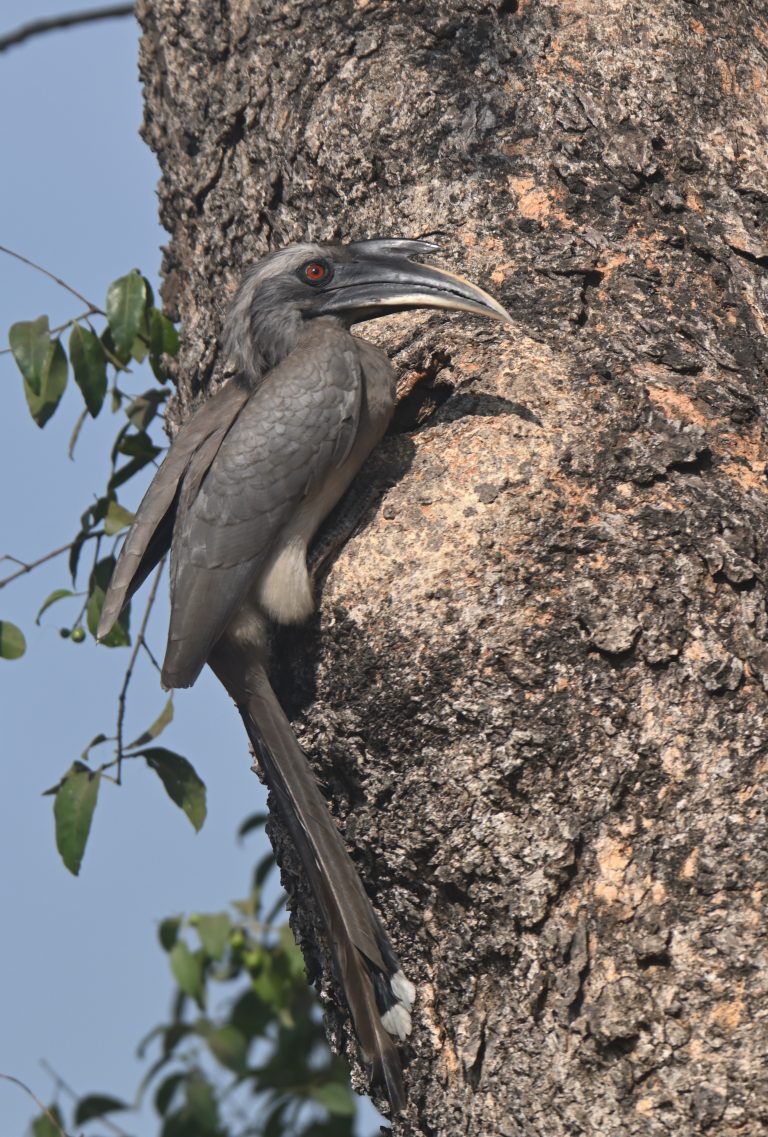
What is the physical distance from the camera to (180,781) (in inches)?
150

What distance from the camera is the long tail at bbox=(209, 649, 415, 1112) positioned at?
2.58 meters

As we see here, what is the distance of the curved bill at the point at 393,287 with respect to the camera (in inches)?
114

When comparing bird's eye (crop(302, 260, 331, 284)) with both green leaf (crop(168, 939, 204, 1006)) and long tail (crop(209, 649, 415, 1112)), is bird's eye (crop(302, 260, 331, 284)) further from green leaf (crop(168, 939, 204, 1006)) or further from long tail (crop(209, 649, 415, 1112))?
green leaf (crop(168, 939, 204, 1006))

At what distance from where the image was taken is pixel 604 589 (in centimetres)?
257

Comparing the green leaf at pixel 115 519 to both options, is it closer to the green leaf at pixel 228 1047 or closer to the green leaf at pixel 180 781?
the green leaf at pixel 180 781

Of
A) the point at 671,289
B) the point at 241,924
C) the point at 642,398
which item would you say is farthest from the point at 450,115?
the point at 241,924

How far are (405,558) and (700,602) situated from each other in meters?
0.61

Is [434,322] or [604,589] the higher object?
[434,322]

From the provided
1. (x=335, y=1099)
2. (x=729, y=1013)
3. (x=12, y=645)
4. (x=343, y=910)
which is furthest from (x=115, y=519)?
(x=729, y=1013)

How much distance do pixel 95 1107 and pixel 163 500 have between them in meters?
2.45

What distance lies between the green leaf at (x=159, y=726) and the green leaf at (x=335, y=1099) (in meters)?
1.50

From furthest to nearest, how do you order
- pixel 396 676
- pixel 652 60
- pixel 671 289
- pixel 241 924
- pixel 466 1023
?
pixel 241 924, pixel 652 60, pixel 671 289, pixel 396 676, pixel 466 1023

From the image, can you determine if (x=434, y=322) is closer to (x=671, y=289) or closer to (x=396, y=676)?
(x=671, y=289)

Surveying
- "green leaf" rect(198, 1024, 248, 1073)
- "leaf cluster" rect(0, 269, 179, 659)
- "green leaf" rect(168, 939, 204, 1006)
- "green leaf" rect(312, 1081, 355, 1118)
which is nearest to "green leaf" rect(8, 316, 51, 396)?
"leaf cluster" rect(0, 269, 179, 659)
